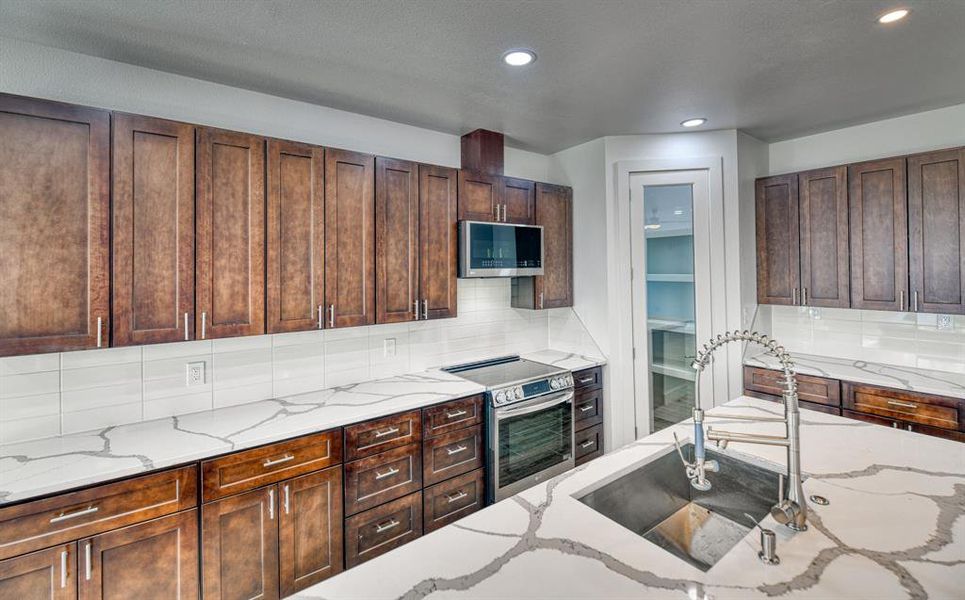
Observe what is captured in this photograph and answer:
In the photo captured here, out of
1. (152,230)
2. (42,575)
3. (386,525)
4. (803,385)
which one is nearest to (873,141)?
(803,385)

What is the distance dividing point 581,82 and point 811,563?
2260 mm

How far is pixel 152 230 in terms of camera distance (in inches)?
75.0

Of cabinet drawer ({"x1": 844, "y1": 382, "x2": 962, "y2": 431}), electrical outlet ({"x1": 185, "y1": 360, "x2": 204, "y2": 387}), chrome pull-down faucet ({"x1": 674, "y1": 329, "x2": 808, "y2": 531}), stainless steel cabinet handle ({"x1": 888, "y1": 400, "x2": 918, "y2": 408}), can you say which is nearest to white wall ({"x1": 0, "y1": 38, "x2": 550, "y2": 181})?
electrical outlet ({"x1": 185, "y1": 360, "x2": 204, "y2": 387})

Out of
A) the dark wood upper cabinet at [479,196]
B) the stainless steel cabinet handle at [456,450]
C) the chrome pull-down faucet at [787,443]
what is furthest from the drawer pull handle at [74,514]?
the dark wood upper cabinet at [479,196]

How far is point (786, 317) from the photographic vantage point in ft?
11.5

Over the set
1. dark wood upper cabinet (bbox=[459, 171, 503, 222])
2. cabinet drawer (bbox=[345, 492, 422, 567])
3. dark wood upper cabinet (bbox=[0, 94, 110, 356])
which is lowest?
cabinet drawer (bbox=[345, 492, 422, 567])

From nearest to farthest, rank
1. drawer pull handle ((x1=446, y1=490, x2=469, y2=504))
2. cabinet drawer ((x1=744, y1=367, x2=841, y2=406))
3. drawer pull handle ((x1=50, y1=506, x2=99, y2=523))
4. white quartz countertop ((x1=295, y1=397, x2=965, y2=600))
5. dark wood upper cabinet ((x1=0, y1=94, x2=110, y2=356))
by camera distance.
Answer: white quartz countertop ((x1=295, y1=397, x2=965, y2=600)) → drawer pull handle ((x1=50, y1=506, x2=99, y2=523)) → dark wood upper cabinet ((x1=0, y1=94, x2=110, y2=356)) → drawer pull handle ((x1=446, y1=490, x2=469, y2=504)) → cabinet drawer ((x1=744, y1=367, x2=841, y2=406))

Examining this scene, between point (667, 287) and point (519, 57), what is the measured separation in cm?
211

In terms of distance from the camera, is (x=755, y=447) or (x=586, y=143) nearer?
(x=755, y=447)

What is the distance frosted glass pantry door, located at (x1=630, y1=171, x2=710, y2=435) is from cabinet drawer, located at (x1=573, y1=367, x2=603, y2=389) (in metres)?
0.28

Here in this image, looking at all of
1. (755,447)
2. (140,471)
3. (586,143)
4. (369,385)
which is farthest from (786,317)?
(140,471)

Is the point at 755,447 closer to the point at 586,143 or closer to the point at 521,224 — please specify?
the point at 521,224

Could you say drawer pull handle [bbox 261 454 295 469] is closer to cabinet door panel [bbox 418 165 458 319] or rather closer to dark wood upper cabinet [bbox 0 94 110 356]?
dark wood upper cabinet [bbox 0 94 110 356]

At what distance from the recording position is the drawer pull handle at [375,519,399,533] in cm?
225
